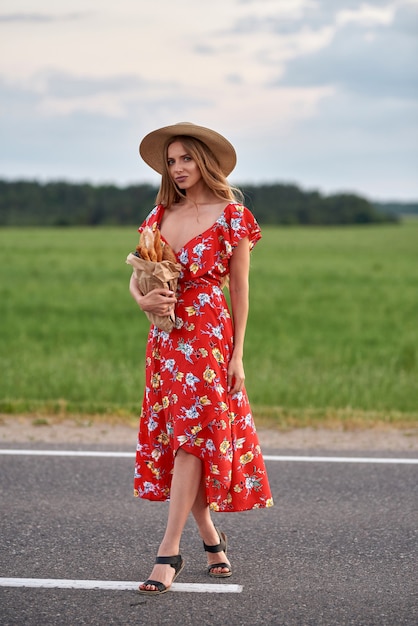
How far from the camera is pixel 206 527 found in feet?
15.7

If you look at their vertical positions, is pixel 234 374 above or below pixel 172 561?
above

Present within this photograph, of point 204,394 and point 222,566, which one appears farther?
point 222,566

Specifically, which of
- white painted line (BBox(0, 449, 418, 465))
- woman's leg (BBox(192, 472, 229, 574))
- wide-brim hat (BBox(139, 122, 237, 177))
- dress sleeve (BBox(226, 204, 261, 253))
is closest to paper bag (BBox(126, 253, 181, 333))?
dress sleeve (BBox(226, 204, 261, 253))

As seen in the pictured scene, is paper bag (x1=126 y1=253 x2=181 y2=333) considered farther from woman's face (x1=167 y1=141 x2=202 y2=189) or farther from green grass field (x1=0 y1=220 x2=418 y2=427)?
green grass field (x1=0 y1=220 x2=418 y2=427)

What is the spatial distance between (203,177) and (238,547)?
2001mm

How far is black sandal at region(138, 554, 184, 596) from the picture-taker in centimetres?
447

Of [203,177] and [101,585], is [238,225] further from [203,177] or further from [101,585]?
[101,585]

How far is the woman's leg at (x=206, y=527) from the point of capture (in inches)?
186

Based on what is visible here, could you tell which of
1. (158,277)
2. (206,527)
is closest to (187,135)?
(158,277)

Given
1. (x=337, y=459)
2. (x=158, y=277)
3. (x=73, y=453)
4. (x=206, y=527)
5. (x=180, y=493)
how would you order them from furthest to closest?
(x=73, y=453) → (x=337, y=459) → (x=206, y=527) → (x=180, y=493) → (x=158, y=277)

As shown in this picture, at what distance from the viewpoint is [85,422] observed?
8648 mm

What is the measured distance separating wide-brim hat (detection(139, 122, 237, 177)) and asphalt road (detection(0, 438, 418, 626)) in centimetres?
198

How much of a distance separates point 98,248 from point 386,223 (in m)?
69.3

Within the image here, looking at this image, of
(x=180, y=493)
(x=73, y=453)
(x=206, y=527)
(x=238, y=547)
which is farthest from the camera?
(x=73, y=453)
